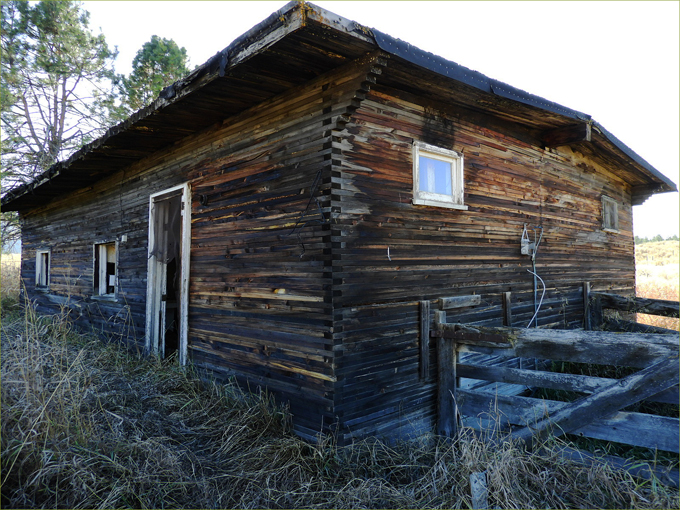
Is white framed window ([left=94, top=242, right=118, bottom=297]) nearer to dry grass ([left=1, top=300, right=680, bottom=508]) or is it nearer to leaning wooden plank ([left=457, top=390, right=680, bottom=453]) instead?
dry grass ([left=1, top=300, right=680, bottom=508])

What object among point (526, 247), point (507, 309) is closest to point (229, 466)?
point (507, 309)

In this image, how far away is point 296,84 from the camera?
4.50 metres

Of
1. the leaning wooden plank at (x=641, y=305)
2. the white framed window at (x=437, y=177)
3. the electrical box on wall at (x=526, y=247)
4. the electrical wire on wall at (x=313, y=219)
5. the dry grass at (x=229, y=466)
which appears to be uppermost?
the white framed window at (x=437, y=177)


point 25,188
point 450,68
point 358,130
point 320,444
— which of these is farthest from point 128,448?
point 25,188

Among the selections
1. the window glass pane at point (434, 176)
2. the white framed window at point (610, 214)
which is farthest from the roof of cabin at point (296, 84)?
the white framed window at point (610, 214)

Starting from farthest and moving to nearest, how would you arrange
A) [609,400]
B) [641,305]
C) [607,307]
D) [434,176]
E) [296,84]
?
[607,307]
[641,305]
[434,176]
[296,84]
[609,400]

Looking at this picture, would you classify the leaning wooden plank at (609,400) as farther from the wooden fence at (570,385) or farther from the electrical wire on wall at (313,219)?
the electrical wire on wall at (313,219)

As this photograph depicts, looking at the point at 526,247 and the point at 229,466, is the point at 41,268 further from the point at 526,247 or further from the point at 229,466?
the point at 526,247

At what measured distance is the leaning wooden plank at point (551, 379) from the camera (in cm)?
310

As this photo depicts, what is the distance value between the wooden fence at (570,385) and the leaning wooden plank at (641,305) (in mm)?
4077

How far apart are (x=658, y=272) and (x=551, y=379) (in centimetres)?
3130

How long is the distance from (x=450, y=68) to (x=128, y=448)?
4646mm

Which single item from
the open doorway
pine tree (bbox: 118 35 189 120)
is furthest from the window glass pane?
pine tree (bbox: 118 35 189 120)

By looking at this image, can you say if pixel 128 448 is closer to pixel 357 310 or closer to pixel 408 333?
pixel 357 310
